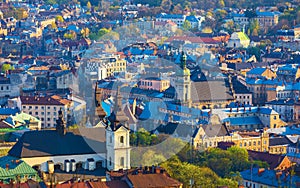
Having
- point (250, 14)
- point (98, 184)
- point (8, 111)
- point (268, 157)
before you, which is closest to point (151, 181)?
point (98, 184)

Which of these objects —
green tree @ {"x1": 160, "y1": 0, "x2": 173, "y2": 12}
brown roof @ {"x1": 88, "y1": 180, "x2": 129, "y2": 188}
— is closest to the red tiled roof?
green tree @ {"x1": 160, "y1": 0, "x2": 173, "y2": 12}

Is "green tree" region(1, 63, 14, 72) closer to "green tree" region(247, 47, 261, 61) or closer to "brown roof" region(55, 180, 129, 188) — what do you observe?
"green tree" region(247, 47, 261, 61)

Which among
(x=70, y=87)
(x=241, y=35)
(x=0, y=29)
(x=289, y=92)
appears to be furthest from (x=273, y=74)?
(x=0, y=29)

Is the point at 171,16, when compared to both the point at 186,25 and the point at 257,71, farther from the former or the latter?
the point at 257,71

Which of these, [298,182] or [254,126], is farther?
[254,126]

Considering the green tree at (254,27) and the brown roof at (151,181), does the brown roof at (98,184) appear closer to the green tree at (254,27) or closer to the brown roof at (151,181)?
the brown roof at (151,181)

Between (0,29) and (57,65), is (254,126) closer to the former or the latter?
(57,65)

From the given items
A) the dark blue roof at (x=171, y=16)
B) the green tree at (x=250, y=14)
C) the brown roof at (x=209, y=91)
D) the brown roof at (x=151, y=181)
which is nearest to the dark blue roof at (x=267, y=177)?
the brown roof at (x=151, y=181)
